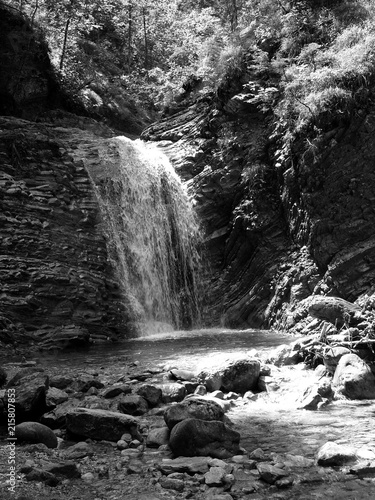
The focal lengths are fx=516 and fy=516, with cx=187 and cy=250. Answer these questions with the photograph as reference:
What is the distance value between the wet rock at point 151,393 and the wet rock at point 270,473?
2.48m

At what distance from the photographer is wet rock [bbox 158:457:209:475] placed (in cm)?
434

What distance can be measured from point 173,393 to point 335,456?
2.80 m

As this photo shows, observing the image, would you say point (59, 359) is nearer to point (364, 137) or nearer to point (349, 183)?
point (349, 183)

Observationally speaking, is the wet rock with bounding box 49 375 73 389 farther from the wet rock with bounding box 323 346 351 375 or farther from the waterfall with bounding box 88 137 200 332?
the waterfall with bounding box 88 137 200 332

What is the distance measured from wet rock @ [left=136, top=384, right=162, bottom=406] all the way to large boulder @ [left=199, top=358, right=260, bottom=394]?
835mm

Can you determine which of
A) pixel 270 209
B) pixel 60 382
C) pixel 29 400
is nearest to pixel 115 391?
pixel 60 382

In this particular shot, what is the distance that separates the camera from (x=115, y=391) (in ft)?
22.6

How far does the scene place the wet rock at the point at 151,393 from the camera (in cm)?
658

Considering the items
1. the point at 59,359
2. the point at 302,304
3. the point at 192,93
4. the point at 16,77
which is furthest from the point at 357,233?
the point at 16,77

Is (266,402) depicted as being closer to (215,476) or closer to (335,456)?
(335,456)

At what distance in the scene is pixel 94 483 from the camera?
416 cm

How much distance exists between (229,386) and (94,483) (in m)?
3.31

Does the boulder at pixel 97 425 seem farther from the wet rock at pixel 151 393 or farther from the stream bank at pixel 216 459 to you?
the wet rock at pixel 151 393

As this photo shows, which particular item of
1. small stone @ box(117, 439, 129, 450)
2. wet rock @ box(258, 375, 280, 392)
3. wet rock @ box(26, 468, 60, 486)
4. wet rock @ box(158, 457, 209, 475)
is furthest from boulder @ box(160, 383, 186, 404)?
wet rock @ box(26, 468, 60, 486)
